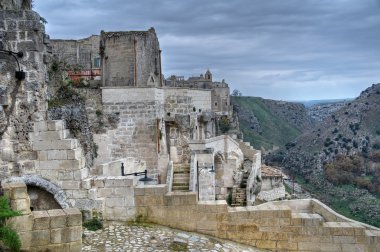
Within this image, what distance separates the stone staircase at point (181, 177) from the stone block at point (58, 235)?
890 cm

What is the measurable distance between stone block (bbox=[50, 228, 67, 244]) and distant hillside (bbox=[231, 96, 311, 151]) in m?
100

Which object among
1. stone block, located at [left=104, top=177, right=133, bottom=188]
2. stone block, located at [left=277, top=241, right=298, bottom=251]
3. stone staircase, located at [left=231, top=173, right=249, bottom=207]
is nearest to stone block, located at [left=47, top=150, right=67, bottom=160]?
stone block, located at [left=104, top=177, right=133, bottom=188]

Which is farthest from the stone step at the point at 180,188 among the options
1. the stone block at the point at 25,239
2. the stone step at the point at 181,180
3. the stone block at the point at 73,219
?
the stone block at the point at 25,239

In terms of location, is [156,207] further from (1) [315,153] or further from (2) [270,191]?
(1) [315,153]

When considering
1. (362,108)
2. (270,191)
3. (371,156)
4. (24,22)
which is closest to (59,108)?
(24,22)

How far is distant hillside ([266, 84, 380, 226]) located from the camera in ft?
237

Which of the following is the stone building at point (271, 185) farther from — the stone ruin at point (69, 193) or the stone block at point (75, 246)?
the stone block at point (75, 246)

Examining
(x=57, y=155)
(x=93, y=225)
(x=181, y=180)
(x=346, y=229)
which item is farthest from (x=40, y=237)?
(x=181, y=180)

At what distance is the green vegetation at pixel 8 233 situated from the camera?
20.9 ft

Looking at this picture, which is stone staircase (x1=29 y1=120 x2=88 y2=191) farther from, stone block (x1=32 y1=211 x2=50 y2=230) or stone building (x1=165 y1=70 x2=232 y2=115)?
stone building (x1=165 y1=70 x2=232 y2=115)

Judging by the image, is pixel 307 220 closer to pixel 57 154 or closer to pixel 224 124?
pixel 57 154

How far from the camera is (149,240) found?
8.53 m

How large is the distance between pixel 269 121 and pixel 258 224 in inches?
5504

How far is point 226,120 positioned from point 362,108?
60.1 m
